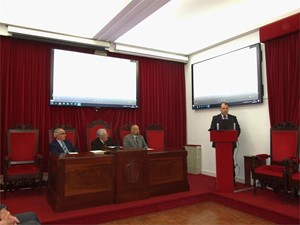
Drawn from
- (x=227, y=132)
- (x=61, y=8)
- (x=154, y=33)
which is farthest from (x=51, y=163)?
(x=154, y=33)

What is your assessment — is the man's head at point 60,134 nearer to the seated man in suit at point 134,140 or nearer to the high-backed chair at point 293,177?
the seated man in suit at point 134,140

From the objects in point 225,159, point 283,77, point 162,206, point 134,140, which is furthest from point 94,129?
point 283,77

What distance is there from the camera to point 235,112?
492cm

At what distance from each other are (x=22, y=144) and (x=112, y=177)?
5.61 ft

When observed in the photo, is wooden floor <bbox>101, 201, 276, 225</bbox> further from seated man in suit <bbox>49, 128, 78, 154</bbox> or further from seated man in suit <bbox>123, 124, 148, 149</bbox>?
seated man in suit <bbox>49, 128, 78, 154</bbox>

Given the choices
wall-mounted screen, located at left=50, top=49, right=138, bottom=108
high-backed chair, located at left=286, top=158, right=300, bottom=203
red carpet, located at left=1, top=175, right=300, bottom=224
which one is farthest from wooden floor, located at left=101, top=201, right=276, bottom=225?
wall-mounted screen, located at left=50, top=49, right=138, bottom=108

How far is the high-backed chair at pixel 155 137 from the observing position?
17.2ft

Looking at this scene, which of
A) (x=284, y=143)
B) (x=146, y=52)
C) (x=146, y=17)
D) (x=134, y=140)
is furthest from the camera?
(x=146, y=52)

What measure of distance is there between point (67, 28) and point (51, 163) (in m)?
2.37

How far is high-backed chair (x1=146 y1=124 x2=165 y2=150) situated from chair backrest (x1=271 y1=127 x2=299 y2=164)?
86.5 inches

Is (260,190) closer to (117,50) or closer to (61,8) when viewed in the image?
(117,50)

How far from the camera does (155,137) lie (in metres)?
5.29

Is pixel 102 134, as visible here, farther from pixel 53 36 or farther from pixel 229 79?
pixel 229 79

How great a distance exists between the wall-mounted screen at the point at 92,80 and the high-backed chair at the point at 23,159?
2.44 feet
